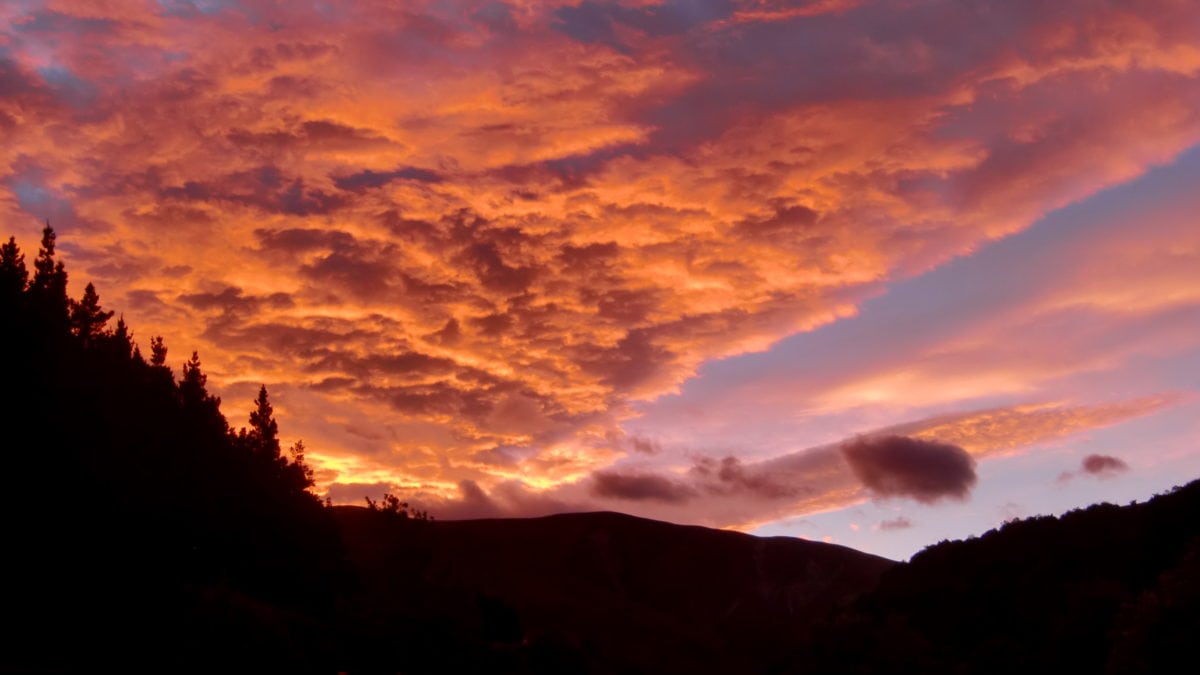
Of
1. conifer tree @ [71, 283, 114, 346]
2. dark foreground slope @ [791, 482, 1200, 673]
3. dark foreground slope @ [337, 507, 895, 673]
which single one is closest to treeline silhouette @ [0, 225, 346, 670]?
conifer tree @ [71, 283, 114, 346]

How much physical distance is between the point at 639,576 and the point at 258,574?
79150 mm

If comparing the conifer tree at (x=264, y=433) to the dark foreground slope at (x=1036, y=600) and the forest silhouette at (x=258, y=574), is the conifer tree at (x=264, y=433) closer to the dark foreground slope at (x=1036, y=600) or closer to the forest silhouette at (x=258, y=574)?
the forest silhouette at (x=258, y=574)

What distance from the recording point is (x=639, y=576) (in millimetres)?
131625

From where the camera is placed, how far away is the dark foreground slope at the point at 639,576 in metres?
97.1

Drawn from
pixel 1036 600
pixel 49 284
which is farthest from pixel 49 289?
pixel 1036 600

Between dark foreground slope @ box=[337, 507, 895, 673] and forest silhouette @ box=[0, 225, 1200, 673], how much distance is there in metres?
→ 12.7

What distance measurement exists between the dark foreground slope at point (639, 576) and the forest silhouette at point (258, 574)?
499 inches

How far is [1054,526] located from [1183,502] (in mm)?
6129

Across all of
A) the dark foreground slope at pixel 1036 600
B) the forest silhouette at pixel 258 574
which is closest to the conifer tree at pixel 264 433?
the forest silhouette at pixel 258 574

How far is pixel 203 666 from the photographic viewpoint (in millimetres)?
31812

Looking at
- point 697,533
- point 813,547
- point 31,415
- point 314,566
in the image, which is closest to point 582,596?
point 697,533

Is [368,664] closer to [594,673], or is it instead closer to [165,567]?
[165,567]

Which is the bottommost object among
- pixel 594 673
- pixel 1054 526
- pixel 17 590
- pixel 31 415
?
pixel 594 673

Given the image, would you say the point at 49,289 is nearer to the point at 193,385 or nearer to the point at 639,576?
the point at 193,385
